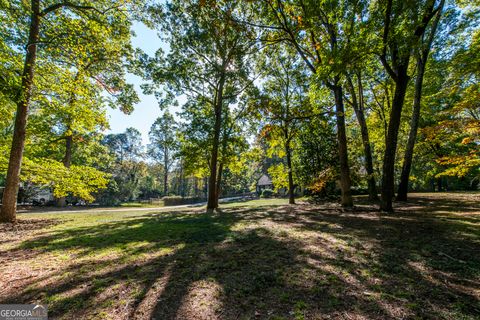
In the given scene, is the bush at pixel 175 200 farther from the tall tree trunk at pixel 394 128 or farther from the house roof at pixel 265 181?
the tall tree trunk at pixel 394 128

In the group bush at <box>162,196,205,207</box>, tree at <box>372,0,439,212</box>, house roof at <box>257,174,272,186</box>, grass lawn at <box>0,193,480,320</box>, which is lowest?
bush at <box>162,196,205,207</box>

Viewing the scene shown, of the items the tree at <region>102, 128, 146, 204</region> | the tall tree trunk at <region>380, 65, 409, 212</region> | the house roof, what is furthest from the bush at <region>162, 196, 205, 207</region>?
the tall tree trunk at <region>380, 65, 409, 212</region>

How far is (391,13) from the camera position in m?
6.57

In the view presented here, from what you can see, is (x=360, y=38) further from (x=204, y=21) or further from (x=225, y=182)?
(x=225, y=182)

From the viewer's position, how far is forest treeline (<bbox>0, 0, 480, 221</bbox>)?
7293 mm

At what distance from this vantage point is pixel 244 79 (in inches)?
539

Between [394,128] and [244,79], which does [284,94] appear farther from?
[394,128]

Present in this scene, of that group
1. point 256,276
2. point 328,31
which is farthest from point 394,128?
point 256,276

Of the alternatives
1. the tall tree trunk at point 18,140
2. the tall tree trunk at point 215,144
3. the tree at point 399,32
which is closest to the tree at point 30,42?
the tall tree trunk at point 18,140

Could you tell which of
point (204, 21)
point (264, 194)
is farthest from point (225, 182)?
point (204, 21)

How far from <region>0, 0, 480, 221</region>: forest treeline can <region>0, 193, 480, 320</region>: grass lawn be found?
192 inches

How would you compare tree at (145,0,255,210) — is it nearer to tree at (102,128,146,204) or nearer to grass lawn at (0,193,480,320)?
grass lawn at (0,193,480,320)

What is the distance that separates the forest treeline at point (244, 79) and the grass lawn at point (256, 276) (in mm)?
4865

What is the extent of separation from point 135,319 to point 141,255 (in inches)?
83.9
